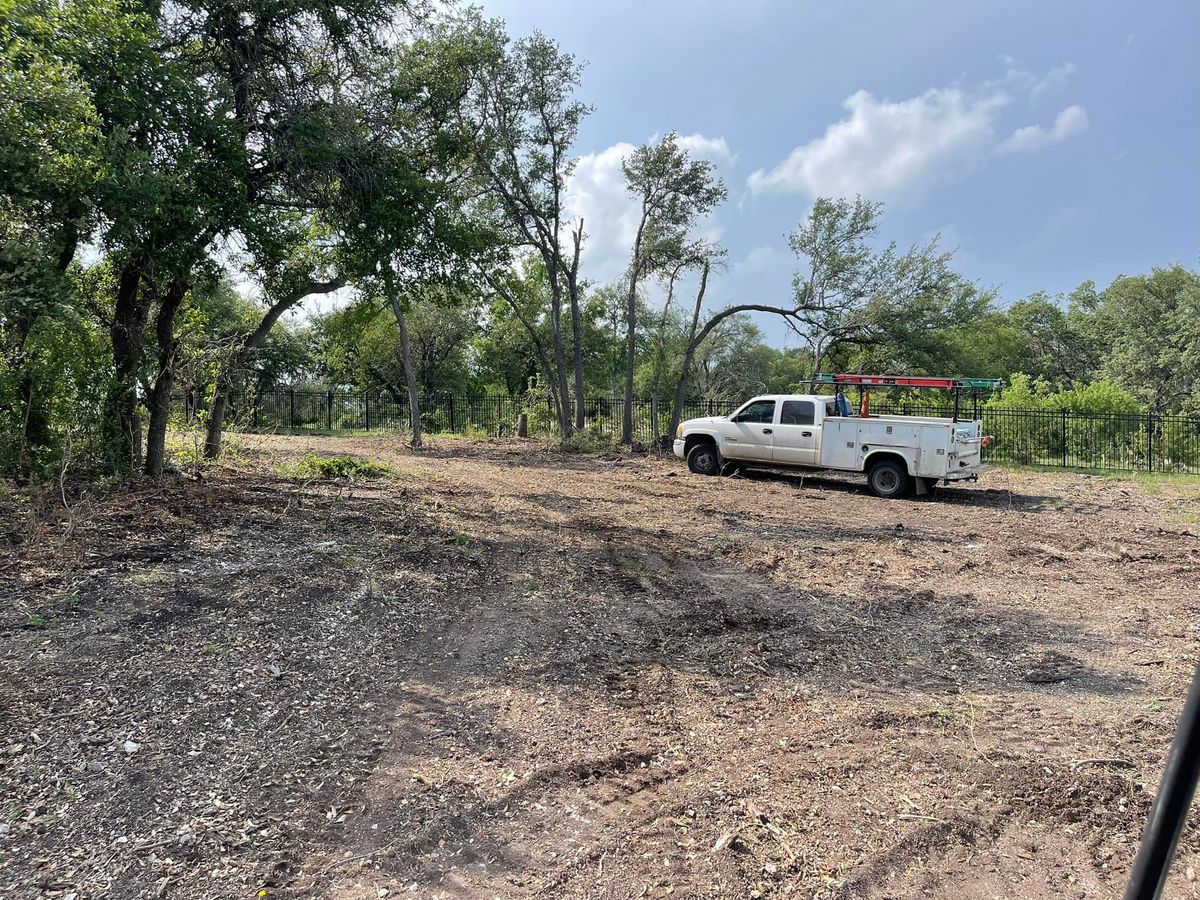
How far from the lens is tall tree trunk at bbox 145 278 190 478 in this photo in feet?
29.5

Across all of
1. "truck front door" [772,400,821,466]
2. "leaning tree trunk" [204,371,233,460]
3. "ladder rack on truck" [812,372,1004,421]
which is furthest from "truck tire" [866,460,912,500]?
"leaning tree trunk" [204,371,233,460]

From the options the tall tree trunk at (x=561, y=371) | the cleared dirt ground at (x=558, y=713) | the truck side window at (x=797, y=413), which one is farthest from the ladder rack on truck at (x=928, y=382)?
the tall tree trunk at (x=561, y=371)

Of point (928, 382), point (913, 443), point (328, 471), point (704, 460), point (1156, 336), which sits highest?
point (1156, 336)

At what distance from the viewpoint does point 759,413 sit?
14.5 metres

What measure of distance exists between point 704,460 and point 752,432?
149 cm

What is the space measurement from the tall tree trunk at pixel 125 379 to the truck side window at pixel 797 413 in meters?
11.0

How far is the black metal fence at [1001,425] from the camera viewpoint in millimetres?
18047

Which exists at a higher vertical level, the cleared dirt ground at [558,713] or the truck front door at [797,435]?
the truck front door at [797,435]

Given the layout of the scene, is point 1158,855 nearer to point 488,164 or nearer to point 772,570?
point 772,570

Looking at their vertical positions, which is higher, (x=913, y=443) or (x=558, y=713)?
(x=913, y=443)

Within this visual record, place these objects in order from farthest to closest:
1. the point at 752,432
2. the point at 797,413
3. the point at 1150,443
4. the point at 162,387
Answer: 1. the point at 1150,443
2. the point at 752,432
3. the point at 797,413
4. the point at 162,387

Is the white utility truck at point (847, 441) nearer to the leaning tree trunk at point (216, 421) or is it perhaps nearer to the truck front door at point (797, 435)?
the truck front door at point (797, 435)

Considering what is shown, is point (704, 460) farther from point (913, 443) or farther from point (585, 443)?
point (585, 443)

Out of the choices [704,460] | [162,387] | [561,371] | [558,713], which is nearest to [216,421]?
[162,387]
